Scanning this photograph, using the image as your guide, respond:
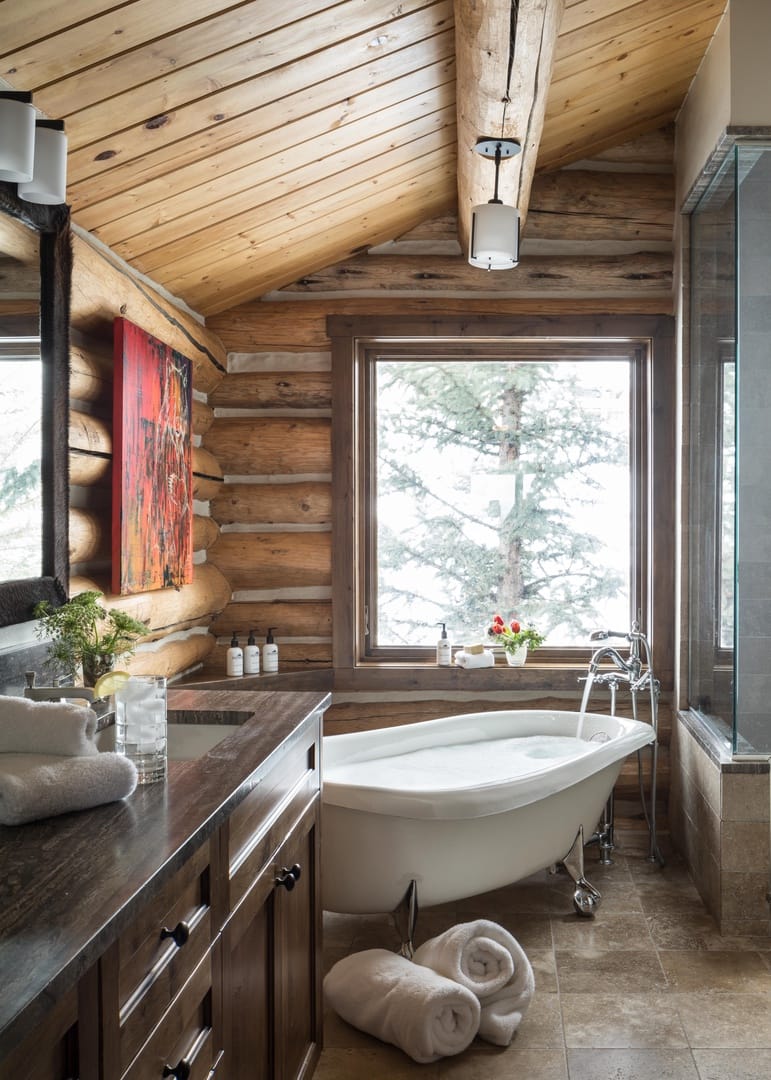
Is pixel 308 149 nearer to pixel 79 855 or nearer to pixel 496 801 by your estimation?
pixel 496 801

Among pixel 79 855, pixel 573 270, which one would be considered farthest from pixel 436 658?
pixel 79 855

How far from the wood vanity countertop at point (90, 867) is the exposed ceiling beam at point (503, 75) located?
1.76 metres

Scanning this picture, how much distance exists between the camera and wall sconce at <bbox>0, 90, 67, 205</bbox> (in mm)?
1932

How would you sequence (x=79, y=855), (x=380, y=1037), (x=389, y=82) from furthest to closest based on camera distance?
(x=389, y=82) → (x=380, y=1037) → (x=79, y=855)

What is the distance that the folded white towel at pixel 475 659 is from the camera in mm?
4539

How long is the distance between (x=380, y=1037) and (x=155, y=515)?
1.90 meters

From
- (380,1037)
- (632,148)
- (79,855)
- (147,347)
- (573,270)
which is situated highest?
(632,148)

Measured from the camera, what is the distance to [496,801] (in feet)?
10.3

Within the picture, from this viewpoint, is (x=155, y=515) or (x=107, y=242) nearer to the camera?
(x=107, y=242)

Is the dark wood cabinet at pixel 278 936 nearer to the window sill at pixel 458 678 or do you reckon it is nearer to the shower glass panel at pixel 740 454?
the shower glass panel at pixel 740 454

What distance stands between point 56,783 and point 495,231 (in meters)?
2.46

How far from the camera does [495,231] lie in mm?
3281

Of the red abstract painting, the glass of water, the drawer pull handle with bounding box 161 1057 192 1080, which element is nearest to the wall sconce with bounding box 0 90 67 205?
the red abstract painting

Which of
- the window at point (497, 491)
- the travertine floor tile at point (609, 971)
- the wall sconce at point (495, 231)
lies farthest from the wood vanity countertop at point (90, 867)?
the window at point (497, 491)
